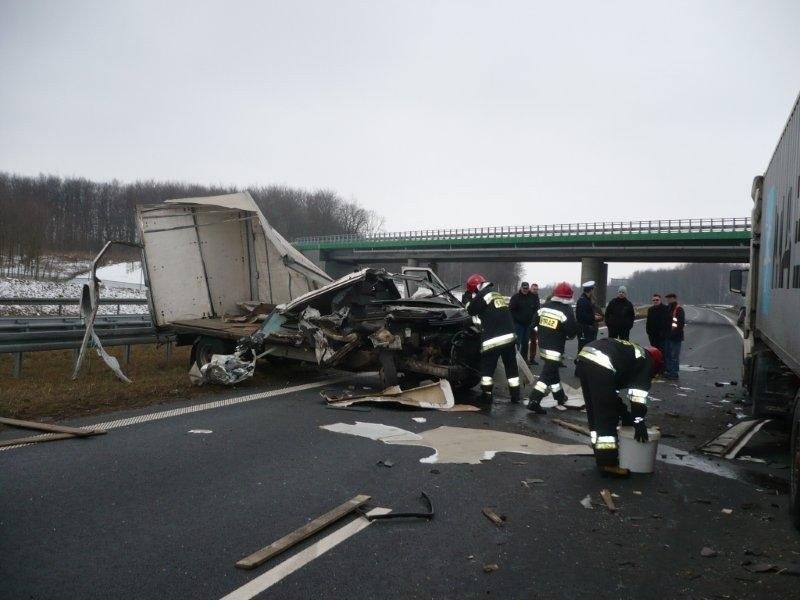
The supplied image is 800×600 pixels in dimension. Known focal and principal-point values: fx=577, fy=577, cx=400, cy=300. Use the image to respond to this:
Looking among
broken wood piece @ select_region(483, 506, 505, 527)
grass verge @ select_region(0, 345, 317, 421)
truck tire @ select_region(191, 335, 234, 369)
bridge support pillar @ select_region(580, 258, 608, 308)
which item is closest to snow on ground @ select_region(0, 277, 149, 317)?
grass verge @ select_region(0, 345, 317, 421)

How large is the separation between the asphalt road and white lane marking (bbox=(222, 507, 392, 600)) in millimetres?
44

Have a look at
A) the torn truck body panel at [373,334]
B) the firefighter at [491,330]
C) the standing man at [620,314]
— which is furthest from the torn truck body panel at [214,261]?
the standing man at [620,314]

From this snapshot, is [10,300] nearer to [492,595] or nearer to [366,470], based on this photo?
[366,470]

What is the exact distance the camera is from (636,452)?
186 inches

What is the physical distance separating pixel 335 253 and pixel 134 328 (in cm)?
5385

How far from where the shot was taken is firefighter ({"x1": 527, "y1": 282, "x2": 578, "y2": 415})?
23.0ft

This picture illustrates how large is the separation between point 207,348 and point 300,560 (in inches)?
248

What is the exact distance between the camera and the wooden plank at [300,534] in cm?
286

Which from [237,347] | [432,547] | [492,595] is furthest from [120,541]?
[237,347]

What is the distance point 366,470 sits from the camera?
4410 millimetres

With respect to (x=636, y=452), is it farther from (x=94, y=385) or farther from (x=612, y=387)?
(x=94, y=385)

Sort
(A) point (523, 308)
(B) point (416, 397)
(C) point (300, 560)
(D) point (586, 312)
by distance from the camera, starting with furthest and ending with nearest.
Answer: 1. (A) point (523, 308)
2. (D) point (586, 312)
3. (B) point (416, 397)
4. (C) point (300, 560)

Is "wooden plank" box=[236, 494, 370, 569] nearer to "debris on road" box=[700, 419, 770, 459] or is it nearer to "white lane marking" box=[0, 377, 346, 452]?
"white lane marking" box=[0, 377, 346, 452]

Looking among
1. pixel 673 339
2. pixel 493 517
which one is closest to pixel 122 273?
pixel 673 339
